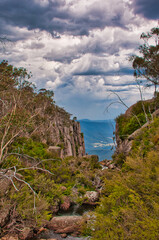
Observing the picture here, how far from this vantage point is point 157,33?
24609 millimetres

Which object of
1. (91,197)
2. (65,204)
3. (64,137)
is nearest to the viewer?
(65,204)

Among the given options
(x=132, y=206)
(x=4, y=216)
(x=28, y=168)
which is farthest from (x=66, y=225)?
(x=132, y=206)

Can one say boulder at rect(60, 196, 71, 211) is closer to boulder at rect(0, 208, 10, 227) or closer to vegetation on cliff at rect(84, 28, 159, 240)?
boulder at rect(0, 208, 10, 227)

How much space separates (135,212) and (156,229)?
116 centimetres

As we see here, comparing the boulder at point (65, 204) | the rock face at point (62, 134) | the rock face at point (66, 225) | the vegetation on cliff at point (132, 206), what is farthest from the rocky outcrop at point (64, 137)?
the vegetation on cliff at point (132, 206)

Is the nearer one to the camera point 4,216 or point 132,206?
point 132,206

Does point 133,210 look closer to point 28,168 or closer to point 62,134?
point 28,168

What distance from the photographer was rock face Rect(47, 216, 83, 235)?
12891 mm

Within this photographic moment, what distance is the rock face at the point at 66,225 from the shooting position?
42.3ft

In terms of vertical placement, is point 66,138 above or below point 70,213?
above

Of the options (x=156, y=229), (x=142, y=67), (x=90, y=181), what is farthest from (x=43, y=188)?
(x=142, y=67)

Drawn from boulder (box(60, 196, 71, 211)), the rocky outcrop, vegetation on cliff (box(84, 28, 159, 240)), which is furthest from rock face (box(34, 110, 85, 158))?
vegetation on cliff (box(84, 28, 159, 240))

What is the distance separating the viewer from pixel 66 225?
13562mm

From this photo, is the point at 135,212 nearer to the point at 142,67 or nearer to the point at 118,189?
the point at 118,189
